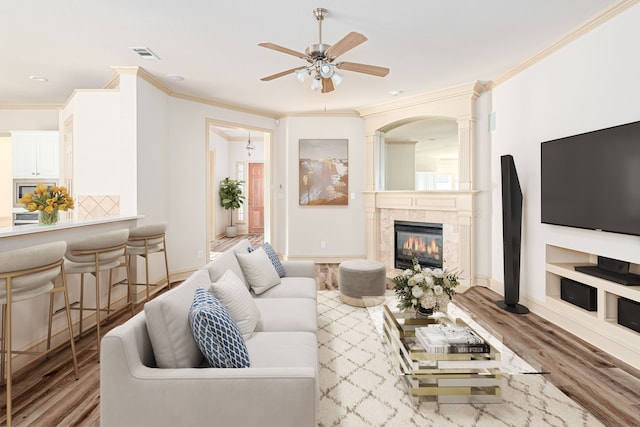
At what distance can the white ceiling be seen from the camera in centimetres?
270

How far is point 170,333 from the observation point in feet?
4.80

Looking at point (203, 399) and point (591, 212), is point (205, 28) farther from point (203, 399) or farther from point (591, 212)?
point (591, 212)

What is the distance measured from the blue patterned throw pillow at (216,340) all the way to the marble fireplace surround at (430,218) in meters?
3.30

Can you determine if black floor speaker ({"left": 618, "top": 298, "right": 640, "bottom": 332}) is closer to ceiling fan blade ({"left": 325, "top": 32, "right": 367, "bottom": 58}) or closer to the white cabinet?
ceiling fan blade ({"left": 325, "top": 32, "right": 367, "bottom": 58})

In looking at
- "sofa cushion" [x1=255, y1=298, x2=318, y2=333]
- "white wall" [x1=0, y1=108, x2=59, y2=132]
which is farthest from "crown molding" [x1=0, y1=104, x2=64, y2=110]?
"sofa cushion" [x1=255, y1=298, x2=318, y2=333]

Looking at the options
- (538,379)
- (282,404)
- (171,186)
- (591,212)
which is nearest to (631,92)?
(591,212)

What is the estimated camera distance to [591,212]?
2842 millimetres

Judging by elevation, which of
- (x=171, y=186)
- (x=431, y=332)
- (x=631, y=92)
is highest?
(x=631, y=92)

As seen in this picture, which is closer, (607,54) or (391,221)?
(607,54)

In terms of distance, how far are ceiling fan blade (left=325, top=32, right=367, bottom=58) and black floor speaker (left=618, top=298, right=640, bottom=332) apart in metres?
2.85

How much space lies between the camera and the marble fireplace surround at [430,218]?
4598 millimetres

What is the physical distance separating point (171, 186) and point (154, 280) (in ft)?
4.49

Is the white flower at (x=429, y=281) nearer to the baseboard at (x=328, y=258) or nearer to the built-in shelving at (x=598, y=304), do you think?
the built-in shelving at (x=598, y=304)

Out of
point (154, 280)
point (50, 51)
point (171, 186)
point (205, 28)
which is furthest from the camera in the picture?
point (171, 186)
